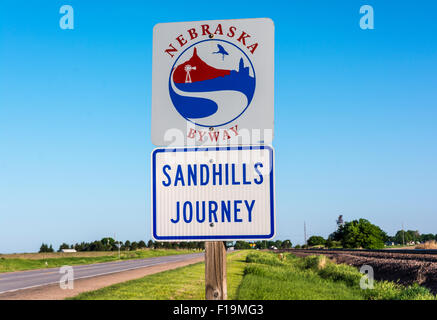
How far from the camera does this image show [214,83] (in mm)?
2748

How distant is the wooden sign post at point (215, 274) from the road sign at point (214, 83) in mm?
645

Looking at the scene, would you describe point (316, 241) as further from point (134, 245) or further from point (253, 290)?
point (253, 290)

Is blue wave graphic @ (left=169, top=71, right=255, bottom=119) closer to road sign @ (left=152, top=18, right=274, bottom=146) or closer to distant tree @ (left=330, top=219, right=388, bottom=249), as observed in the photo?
road sign @ (left=152, top=18, right=274, bottom=146)

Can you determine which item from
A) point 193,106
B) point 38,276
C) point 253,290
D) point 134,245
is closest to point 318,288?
point 253,290

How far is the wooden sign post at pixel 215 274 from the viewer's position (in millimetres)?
2592

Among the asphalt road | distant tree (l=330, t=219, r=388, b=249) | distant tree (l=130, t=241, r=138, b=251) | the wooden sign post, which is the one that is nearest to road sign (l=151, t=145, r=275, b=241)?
the wooden sign post

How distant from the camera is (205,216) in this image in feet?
8.79

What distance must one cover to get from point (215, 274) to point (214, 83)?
1134mm

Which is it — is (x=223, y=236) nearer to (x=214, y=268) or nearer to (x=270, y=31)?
(x=214, y=268)

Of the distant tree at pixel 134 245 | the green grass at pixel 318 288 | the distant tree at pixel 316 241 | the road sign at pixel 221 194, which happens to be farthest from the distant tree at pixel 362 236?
the road sign at pixel 221 194

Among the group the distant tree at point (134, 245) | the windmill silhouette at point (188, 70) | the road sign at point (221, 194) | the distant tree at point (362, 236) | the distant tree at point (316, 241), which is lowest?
the distant tree at point (316, 241)

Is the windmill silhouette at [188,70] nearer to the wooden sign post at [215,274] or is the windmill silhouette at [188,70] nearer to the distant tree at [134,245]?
the wooden sign post at [215,274]

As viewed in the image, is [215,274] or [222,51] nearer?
[215,274]
